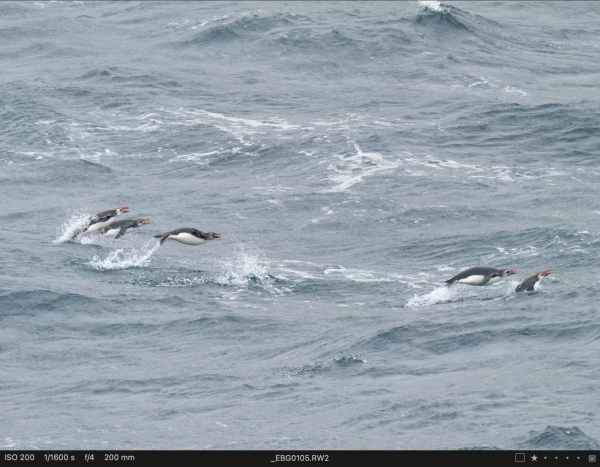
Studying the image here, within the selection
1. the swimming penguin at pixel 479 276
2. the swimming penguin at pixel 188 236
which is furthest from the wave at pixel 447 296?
the swimming penguin at pixel 188 236

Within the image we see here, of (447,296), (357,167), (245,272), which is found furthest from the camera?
(357,167)

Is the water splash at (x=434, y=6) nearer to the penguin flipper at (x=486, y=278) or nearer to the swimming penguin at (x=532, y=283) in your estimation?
the swimming penguin at (x=532, y=283)

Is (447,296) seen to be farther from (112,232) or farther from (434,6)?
(434,6)

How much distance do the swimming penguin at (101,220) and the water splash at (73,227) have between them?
1.62 ft

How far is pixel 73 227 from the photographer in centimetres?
3919

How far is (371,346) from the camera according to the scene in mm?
28688

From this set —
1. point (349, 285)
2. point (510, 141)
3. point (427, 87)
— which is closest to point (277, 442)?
point (349, 285)

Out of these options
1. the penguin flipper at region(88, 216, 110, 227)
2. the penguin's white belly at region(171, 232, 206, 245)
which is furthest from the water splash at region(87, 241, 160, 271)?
the penguin's white belly at region(171, 232, 206, 245)

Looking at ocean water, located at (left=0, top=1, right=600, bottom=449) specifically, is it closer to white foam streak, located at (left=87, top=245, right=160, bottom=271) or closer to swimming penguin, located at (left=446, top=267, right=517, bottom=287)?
white foam streak, located at (left=87, top=245, right=160, bottom=271)

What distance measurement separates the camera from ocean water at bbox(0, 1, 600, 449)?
25.0 meters

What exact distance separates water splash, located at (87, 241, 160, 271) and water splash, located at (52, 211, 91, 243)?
2.12 metres

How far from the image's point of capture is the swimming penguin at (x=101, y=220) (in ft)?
122

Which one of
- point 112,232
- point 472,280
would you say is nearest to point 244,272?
point 112,232

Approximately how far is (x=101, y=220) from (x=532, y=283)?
14107 millimetres
